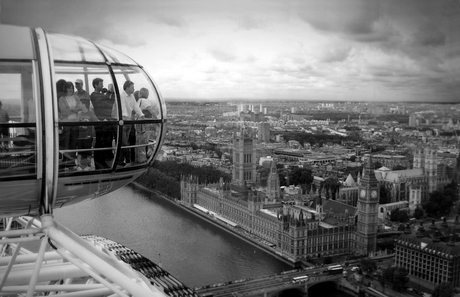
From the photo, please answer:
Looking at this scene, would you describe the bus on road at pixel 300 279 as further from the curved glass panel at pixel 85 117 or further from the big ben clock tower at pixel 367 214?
the curved glass panel at pixel 85 117

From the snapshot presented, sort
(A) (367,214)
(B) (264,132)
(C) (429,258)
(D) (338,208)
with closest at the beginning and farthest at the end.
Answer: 1. (C) (429,258)
2. (A) (367,214)
3. (D) (338,208)
4. (B) (264,132)

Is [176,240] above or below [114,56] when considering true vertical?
below

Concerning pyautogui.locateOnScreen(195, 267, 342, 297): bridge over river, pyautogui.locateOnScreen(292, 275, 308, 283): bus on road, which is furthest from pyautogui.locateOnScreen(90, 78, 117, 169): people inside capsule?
pyautogui.locateOnScreen(292, 275, 308, 283): bus on road

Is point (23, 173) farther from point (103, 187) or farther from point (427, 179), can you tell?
point (427, 179)

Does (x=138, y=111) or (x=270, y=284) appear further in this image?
(x=270, y=284)

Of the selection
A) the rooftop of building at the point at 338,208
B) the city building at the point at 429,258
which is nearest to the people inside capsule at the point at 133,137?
the city building at the point at 429,258

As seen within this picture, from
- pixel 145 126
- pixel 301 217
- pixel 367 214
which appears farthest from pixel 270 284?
pixel 145 126

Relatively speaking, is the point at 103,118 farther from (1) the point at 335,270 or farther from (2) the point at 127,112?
(1) the point at 335,270

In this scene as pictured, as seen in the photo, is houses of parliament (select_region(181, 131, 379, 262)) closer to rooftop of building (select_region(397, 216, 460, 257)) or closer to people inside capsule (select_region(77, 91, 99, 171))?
rooftop of building (select_region(397, 216, 460, 257))
